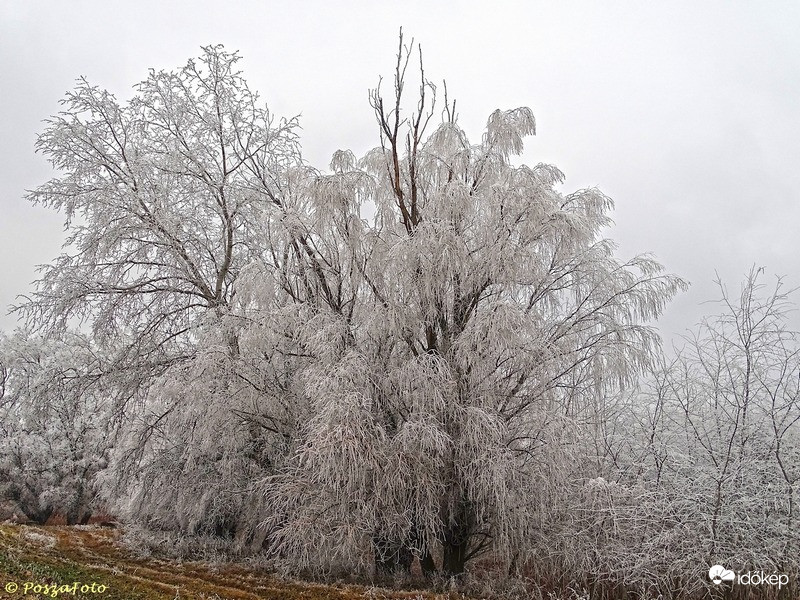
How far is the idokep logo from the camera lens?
627 cm

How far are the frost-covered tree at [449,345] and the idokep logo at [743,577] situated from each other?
1944 mm

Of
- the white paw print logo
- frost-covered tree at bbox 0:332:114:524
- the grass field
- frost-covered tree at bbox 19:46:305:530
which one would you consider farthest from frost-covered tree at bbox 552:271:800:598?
frost-covered tree at bbox 0:332:114:524

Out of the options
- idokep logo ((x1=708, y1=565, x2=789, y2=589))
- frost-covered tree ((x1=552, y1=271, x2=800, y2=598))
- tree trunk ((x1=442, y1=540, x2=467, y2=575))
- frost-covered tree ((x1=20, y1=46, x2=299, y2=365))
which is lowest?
tree trunk ((x1=442, y1=540, x2=467, y2=575))

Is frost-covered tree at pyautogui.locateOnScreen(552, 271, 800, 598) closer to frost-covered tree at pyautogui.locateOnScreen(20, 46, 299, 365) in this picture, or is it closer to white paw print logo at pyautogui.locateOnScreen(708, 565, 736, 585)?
white paw print logo at pyautogui.locateOnScreen(708, 565, 736, 585)

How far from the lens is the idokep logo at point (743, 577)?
6273mm

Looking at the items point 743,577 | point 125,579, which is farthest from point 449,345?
point 125,579

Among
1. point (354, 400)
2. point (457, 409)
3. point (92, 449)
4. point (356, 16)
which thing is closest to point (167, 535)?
point (354, 400)

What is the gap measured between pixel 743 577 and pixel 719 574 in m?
0.28

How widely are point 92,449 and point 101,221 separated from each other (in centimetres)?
888

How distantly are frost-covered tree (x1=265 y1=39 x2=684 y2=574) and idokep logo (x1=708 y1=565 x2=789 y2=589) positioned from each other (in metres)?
1.94

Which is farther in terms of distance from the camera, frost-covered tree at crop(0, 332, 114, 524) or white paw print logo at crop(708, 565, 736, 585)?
frost-covered tree at crop(0, 332, 114, 524)

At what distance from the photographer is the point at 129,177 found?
10656 millimetres

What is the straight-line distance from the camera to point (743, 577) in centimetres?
635

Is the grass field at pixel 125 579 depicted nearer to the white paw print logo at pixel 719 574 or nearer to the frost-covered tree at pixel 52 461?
the white paw print logo at pixel 719 574
